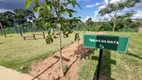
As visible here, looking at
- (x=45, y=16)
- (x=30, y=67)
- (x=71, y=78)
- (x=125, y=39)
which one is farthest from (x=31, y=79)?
(x=125, y=39)

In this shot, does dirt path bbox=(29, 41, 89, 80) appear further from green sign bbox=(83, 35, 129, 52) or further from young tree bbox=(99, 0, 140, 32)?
young tree bbox=(99, 0, 140, 32)

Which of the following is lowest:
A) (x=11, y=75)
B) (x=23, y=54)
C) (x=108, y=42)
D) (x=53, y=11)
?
(x=11, y=75)

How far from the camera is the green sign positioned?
4.01 feet

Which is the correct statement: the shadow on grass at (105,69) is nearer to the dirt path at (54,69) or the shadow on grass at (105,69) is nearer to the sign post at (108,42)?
the dirt path at (54,69)

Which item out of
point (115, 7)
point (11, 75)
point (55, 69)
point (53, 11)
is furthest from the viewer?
point (115, 7)

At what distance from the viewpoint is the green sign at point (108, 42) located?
4.01 feet

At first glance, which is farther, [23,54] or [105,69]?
[23,54]

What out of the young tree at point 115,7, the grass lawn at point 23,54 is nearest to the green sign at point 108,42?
the grass lawn at point 23,54

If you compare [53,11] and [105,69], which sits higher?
[53,11]

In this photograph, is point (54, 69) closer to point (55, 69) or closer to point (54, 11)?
point (55, 69)

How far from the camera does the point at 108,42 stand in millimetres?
1303

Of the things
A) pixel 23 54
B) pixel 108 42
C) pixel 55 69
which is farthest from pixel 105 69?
pixel 23 54

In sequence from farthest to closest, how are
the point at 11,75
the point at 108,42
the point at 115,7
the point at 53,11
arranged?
the point at 115,7
the point at 11,75
the point at 53,11
the point at 108,42

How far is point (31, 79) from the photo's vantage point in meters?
2.56
